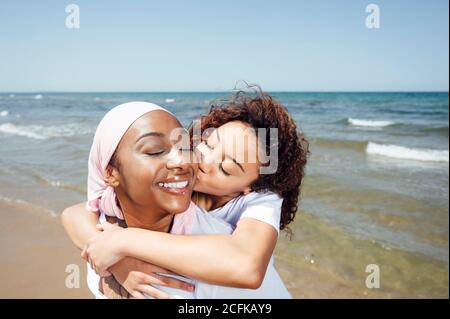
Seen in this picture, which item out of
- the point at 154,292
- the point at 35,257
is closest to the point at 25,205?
the point at 35,257

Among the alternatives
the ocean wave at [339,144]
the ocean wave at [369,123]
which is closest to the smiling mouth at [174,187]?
the ocean wave at [339,144]

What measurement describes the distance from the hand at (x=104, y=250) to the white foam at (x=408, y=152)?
13352mm

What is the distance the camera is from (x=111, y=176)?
6.80 ft

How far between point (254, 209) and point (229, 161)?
406 mm

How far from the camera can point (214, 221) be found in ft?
7.29

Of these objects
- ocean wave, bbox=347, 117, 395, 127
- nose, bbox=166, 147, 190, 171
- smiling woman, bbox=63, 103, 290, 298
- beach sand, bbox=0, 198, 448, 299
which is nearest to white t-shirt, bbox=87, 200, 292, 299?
smiling woman, bbox=63, 103, 290, 298

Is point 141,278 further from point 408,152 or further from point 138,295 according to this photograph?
point 408,152

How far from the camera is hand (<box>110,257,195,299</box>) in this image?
6.63ft

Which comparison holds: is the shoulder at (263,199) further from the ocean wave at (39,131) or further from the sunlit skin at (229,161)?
the ocean wave at (39,131)

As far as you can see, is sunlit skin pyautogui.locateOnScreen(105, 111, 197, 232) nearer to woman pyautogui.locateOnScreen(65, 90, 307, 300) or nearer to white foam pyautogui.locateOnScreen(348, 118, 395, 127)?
woman pyautogui.locateOnScreen(65, 90, 307, 300)

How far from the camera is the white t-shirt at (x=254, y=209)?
2139mm

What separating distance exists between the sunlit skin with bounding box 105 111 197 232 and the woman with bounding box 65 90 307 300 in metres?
0.18
